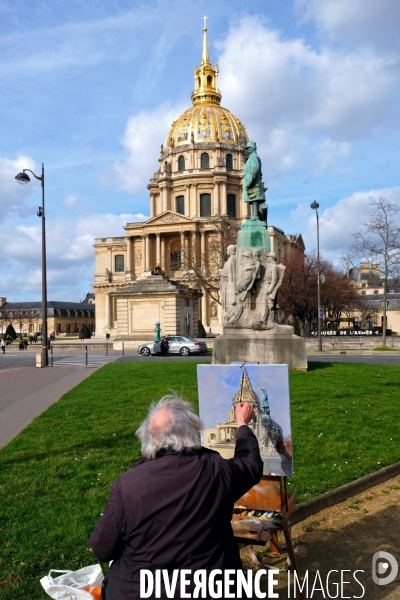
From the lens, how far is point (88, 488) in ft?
20.1

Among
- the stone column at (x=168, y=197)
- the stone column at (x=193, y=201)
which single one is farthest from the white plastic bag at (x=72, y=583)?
the stone column at (x=168, y=197)

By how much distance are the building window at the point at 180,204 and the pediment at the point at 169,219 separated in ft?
22.9

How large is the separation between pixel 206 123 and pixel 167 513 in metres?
94.4

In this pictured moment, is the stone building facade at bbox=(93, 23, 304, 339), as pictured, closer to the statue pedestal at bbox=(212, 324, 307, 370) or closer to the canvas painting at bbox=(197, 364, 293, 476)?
the statue pedestal at bbox=(212, 324, 307, 370)

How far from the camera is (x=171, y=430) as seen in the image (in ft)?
9.18

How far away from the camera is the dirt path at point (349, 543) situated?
4.18 meters

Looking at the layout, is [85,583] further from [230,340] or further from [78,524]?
[230,340]

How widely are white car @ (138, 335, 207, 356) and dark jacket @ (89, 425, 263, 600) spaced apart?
92.4 feet

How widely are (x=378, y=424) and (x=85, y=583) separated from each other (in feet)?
23.7

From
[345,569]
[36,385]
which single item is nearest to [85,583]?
[345,569]

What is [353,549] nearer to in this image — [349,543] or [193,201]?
[349,543]

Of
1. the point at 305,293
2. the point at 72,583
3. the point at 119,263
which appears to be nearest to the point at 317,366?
the point at 72,583

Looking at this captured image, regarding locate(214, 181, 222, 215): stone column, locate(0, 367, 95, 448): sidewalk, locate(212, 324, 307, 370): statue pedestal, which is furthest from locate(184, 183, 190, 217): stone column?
locate(212, 324, 307, 370): statue pedestal

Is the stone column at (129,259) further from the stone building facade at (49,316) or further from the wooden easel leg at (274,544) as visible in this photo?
the wooden easel leg at (274,544)
